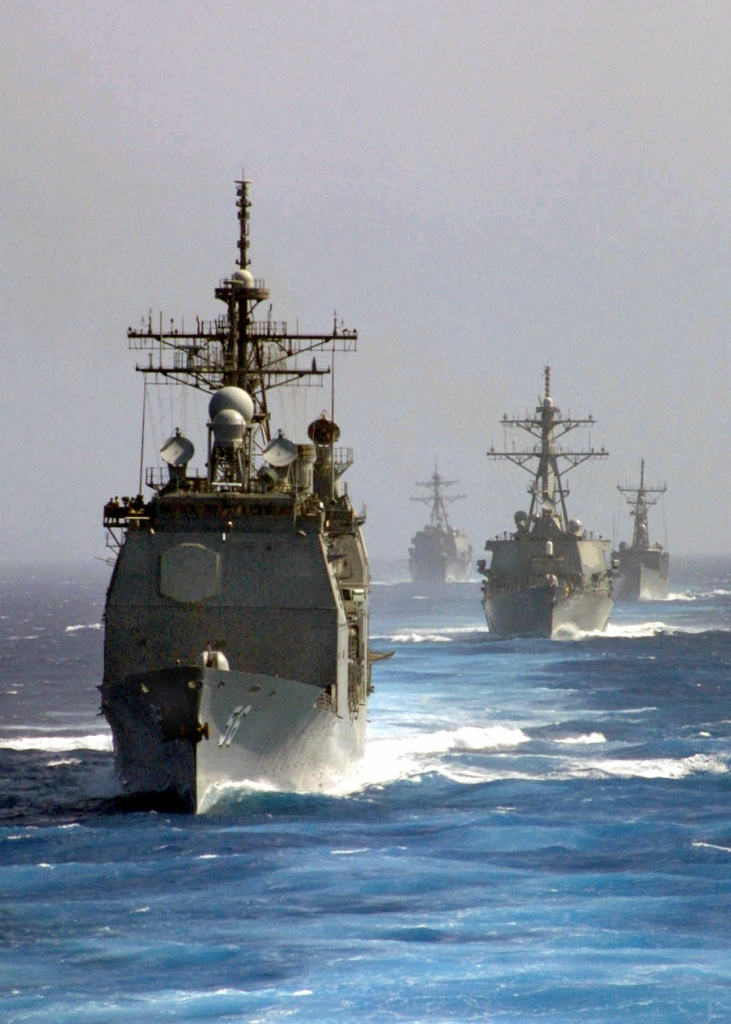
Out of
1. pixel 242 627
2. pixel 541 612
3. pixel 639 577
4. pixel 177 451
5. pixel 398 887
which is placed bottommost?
pixel 398 887

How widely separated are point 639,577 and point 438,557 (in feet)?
185

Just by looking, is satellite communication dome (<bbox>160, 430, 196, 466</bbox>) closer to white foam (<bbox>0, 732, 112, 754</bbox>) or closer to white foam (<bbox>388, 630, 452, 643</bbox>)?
white foam (<bbox>0, 732, 112, 754</bbox>)

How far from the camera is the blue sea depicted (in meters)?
15.3

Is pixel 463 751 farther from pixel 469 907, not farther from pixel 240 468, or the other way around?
pixel 469 907

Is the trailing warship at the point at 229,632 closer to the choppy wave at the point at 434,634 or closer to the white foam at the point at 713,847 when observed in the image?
the white foam at the point at 713,847

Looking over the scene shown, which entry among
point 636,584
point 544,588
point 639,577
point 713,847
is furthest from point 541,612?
point 713,847

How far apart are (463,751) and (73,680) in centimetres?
2296

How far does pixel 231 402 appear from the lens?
27672 mm

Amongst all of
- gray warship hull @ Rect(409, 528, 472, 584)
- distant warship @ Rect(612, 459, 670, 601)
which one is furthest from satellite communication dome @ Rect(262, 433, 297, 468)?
gray warship hull @ Rect(409, 528, 472, 584)

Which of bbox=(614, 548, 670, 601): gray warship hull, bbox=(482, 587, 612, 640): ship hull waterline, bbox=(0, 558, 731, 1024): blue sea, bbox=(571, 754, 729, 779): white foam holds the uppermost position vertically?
bbox=(614, 548, 670, 601): gray warship hull

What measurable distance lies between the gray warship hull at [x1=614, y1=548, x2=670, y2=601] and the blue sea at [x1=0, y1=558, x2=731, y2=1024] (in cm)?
8059

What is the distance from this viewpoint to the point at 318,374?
Result: 30797mm

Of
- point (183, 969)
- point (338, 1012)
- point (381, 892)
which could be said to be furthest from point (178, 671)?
point (338, 1012)

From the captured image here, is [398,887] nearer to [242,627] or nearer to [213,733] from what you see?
[213,733]
